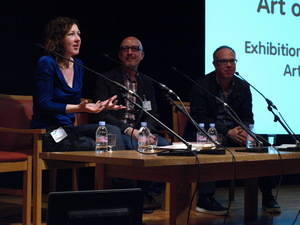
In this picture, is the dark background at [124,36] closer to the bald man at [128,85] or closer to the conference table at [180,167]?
the bald man at [128,85]

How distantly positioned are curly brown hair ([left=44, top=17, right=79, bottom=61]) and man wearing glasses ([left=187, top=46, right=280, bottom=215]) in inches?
41.6

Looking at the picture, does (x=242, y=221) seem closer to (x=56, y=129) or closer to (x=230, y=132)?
(x=230, y=132)

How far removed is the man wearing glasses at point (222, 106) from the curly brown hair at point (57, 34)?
1056 mm

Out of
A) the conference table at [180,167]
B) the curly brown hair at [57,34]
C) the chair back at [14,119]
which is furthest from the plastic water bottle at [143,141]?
the chair back at [14,119]

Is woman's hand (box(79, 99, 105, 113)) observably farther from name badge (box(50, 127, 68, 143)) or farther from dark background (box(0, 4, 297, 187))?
dark background (box(0, 4, 297, 187))

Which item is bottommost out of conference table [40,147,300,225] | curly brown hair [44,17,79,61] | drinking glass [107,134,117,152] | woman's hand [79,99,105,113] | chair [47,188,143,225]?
chair [47,188,143,225]

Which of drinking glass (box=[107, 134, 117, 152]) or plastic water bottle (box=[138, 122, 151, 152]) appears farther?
drinking glass (box=[107, 134, 117, 152])

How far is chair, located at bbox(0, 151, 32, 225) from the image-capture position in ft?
9.34

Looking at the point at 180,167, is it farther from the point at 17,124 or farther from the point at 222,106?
the point at 222,106

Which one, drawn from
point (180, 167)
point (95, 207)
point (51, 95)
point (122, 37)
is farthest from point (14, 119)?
point (95, 207)

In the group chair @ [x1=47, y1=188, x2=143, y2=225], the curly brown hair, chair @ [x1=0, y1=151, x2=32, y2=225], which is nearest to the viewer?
chair @ [x1=47, y1=188, x2=143, y2=225]

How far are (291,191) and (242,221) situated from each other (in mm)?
1828

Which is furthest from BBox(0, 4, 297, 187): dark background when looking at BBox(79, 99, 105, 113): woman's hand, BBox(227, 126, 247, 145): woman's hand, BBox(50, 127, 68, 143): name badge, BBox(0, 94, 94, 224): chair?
BBox(79, 99, 105, 113): woman's hand

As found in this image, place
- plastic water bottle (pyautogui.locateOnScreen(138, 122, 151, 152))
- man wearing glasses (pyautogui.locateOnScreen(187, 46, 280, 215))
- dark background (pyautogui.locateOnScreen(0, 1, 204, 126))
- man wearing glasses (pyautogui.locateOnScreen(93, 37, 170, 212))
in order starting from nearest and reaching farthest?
plastic water bottle (pyautogui.locateOnScreen(138, 122, 151, 152)) < man wearing glasses (pyautogui.locateOnScreen(93, 37, 170, 212)) < man wearing glasses (pyautogui.locateOnScreen(187, 46, 280, 215)) < dark background (pyautogui.locateOnScreen(0, 1, 204, 126))
